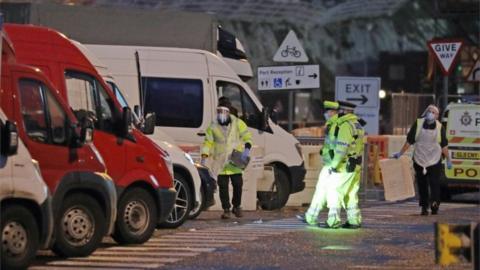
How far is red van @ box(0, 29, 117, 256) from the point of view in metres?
11.8

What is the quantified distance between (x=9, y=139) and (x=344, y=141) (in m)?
6.31

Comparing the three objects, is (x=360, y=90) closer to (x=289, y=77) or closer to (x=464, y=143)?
(x=289, y=77)

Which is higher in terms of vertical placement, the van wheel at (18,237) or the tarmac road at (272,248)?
the van wheel at (18,237)

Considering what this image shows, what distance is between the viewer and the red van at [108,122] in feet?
44.0

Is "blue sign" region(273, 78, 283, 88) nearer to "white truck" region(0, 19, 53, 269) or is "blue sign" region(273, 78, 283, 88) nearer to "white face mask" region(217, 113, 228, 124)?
"white face mask" region(217, 113, 228, 124)

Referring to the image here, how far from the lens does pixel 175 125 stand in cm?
1870

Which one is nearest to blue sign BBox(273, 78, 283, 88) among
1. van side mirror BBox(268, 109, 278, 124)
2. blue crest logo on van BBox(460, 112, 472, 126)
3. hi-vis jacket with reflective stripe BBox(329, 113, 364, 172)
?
van side mirror BBox(268, 109, 278, 124)

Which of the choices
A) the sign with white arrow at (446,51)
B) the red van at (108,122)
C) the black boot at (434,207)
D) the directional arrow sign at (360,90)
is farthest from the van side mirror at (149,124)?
the sign with white arrow at (446,51)

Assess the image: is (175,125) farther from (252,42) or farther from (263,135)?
(252,42)

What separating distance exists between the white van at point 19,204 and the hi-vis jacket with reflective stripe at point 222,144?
20.5ft

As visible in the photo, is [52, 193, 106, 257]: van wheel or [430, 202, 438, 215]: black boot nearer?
[52, 193, 106, 257]: van wheel

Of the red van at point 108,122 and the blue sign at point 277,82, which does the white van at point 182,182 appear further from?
the blue sign at point 277,82

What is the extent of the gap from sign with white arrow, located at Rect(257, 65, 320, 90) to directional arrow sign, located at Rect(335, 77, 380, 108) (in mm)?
1981

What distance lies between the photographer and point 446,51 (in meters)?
25.1
